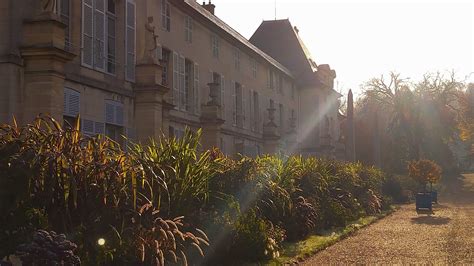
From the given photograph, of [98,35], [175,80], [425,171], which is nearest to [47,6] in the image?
[98,35]

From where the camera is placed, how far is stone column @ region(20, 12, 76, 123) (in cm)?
1107

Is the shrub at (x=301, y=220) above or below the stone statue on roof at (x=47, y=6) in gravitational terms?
below

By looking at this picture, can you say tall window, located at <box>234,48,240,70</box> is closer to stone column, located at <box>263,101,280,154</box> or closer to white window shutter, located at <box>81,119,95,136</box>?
stone column, located at <box>263,101,280,154</box>

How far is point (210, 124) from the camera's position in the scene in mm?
22719

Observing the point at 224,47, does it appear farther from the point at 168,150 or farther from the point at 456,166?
the point at 456,166


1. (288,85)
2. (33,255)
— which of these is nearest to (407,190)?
(288,85)

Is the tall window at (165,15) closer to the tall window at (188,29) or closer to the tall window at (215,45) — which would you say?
the tall window at (188,29)

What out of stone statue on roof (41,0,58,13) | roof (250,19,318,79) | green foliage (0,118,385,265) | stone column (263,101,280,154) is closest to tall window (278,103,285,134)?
stone column (263,101,280,154)

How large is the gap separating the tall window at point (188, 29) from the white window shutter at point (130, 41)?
5.75 meters

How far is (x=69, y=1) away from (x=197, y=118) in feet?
32.3

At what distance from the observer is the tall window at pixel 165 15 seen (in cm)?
2094

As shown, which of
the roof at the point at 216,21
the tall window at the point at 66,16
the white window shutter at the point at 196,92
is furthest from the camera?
the white window shutter at the point at 196,92

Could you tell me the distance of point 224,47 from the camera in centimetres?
2781

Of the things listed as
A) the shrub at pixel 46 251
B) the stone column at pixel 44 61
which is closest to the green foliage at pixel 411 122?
the stone column at pixel 44 61
